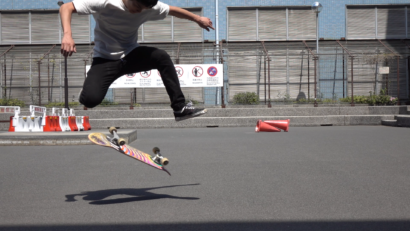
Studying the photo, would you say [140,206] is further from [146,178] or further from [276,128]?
[276,128]

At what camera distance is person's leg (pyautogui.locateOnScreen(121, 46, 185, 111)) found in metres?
4.97

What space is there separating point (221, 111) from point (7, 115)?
→ 30.3 ft

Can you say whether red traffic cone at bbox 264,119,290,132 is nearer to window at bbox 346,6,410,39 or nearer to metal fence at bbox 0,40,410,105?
metal fence at bbox 0,40,410,105

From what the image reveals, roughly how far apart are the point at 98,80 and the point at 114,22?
0.63 m

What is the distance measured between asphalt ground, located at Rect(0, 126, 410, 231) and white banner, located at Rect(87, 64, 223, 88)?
41.2ft

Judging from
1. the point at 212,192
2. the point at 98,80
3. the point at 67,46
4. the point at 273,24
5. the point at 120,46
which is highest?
the point at 273,24

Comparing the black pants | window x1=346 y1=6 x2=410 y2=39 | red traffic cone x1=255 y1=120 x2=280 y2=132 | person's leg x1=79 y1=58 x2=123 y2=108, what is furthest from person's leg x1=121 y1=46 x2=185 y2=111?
window x1=346 y1=6 x2=410 y2=39

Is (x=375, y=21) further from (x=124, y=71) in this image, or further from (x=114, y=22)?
(x=114, y=22)

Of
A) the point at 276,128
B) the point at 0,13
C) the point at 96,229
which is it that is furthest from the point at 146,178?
the point at 0,13

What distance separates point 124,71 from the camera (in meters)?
5.02

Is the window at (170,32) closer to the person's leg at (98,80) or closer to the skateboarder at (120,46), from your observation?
the skateboarder at (120,46)

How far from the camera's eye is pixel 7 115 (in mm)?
19688

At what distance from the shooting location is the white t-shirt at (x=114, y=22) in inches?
175

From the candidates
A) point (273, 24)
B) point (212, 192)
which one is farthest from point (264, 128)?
point (273, 24)
